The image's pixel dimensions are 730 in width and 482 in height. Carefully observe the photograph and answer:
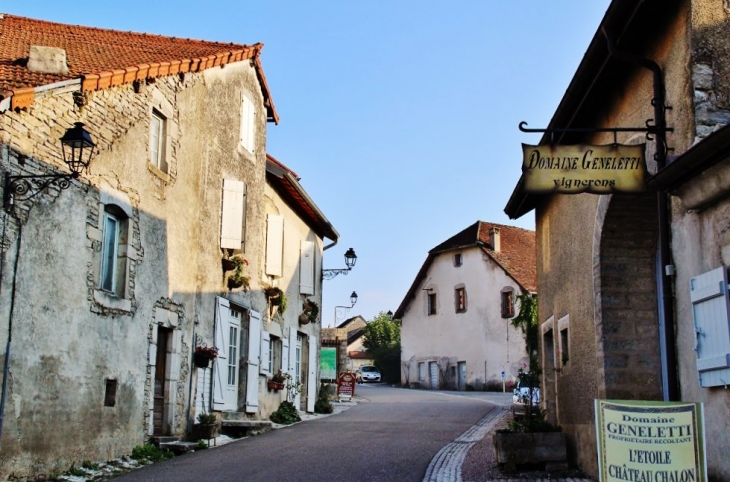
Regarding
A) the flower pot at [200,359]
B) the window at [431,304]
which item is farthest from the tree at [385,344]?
the flower pot at [200,359]

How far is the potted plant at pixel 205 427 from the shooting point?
525 inches

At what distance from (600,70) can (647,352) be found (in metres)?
2.84

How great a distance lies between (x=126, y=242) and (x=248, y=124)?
601 centimetres

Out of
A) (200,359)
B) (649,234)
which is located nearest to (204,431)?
(200,359)

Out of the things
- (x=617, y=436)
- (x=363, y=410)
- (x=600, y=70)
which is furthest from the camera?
(x=363, y=410)

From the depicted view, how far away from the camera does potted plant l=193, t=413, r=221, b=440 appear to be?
13.3 meters

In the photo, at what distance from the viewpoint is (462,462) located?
10.8 metres

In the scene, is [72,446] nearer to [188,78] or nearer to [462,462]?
[462,462]

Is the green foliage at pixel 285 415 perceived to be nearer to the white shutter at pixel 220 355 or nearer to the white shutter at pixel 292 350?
the white shutter at pixel 292 350

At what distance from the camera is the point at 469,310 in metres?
38.5

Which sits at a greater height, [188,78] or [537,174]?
[188,78]

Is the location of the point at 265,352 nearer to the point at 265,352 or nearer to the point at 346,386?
the point at 265,352

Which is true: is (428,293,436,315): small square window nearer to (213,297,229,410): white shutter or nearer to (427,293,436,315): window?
(427,293,436,315): window

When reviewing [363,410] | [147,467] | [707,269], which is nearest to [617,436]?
[707,269]
